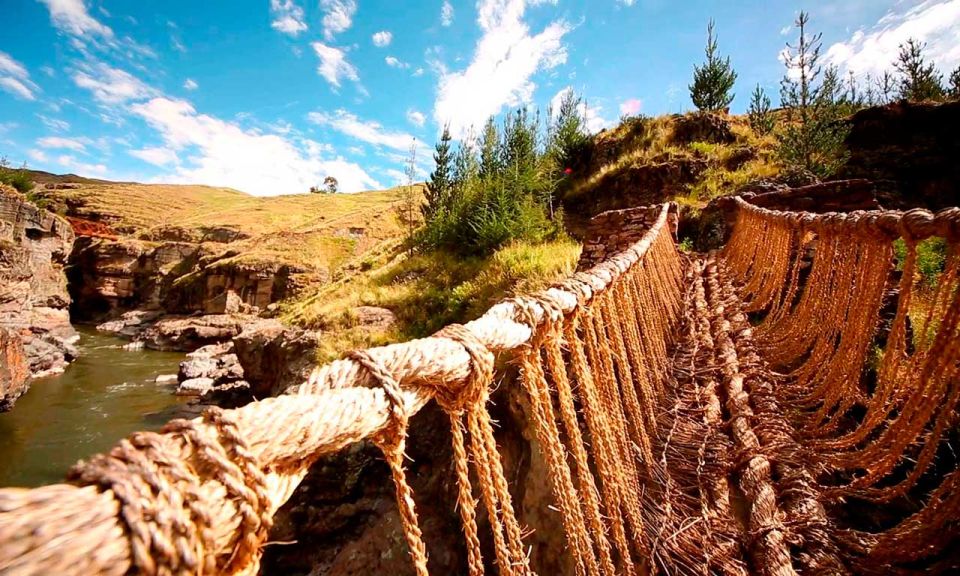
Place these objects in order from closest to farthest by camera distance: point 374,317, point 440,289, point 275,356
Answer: point 275,356
point 374,317
point 440,289

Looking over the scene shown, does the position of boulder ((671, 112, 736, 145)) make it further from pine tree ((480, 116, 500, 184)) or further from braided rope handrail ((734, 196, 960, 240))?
braided rope handrail ((734, 196, 960, 240))

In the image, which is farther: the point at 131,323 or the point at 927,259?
the point at 131,323

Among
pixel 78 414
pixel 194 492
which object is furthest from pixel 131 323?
pixel 194 492

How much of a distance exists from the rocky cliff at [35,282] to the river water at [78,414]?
110 centimetres

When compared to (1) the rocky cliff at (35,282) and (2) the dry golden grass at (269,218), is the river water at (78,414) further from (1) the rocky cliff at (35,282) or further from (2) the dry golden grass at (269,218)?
(2) the dry golden grass at (269,218)

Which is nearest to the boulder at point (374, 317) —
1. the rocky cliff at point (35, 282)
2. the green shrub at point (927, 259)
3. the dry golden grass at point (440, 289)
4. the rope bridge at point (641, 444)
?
the dry golden grass at point (440, 289)

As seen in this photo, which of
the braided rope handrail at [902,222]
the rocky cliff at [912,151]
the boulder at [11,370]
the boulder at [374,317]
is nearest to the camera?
the braided rope handrail at [902,222]

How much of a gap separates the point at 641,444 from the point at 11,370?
1755 centimetres

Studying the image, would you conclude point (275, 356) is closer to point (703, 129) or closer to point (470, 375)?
point (470, 375)

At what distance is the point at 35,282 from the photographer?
19078mm

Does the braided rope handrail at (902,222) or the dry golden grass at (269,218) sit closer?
the braided rope handrail at (902,222)

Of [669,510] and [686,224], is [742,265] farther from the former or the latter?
[669,510]

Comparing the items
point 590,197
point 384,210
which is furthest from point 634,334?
point 384,210

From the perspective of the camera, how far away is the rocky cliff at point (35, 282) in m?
15.6
